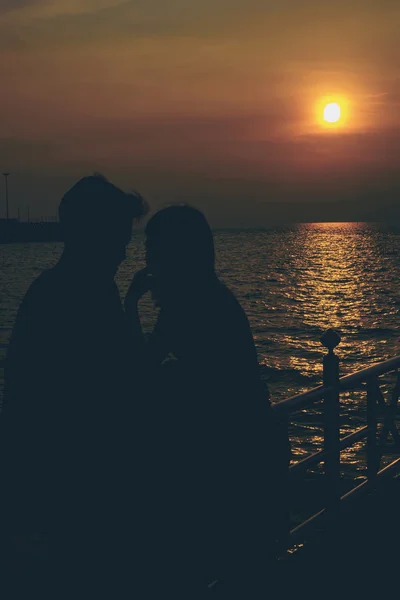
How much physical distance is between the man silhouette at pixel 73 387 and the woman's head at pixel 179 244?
10.9 inches

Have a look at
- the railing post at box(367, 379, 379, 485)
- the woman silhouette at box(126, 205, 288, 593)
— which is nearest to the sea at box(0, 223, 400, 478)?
the railing post at box(367, 379, 379, 485)

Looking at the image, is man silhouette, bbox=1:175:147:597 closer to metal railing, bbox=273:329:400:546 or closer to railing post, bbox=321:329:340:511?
metal railing, bbox=273:329:400:546

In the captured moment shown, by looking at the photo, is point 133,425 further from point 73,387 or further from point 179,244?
point 179,244

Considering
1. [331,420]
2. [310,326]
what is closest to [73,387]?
[331,420]

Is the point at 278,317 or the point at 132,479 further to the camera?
the point at 278,317

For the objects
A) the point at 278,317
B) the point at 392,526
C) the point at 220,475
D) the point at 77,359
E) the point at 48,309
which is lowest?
the point at 278,317

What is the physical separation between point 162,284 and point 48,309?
537 mm

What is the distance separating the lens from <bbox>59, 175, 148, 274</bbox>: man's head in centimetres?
246

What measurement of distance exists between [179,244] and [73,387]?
2.32 ft

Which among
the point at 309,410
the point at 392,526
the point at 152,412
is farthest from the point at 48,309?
the point at 309,410

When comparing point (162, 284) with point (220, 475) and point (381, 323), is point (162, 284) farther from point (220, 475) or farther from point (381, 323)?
point (381, 323)

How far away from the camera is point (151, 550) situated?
2.71 m

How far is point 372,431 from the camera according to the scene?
6.02m

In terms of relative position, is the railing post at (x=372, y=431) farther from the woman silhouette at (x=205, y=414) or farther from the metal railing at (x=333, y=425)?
the woman silhouette at (x=205, y=414)
